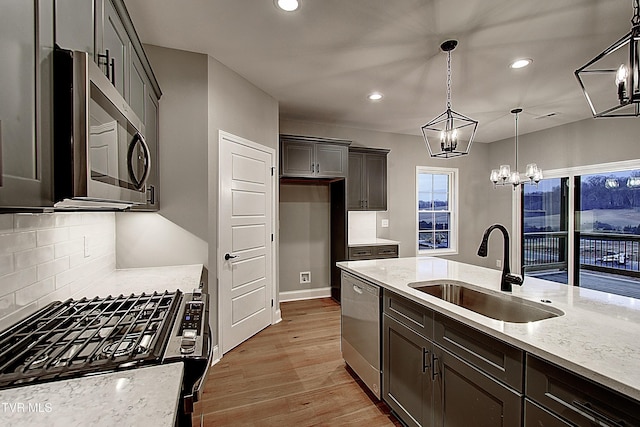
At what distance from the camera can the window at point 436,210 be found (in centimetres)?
596

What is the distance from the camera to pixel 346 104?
13.7 feet

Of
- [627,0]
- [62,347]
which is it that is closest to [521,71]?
[627,0]

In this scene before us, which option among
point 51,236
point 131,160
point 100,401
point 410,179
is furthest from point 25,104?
point 410,179

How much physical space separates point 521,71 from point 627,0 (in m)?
1.10

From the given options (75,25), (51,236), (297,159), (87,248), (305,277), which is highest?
(297,159)

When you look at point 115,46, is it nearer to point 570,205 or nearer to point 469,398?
point 469,398

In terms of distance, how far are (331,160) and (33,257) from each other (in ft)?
11.9

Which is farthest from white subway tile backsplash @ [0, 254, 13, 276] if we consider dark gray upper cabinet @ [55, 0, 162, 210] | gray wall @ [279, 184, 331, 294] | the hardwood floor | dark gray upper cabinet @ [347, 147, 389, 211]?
dark gray upper cabinet @ [347, 147, 389, 211]

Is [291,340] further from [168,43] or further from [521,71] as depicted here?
[521,71]

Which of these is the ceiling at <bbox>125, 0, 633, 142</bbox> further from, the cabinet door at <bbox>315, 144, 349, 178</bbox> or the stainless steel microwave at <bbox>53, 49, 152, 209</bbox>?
the stainless steel microwave at <bbox>53, 49, 152, 209</bbox>

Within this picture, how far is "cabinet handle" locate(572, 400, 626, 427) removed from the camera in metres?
0.92

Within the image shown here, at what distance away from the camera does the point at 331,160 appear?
4570 mm

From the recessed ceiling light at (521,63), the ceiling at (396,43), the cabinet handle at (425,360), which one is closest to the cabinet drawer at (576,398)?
the cabinet handle at (425,360)

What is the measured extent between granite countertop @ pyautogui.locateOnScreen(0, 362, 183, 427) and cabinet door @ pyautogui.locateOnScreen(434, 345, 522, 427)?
48.0 inches
